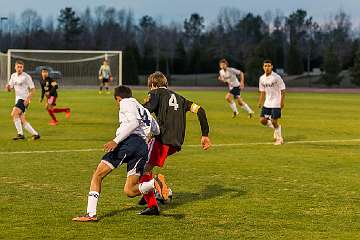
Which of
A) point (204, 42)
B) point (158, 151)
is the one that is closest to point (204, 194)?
point (158, 151)

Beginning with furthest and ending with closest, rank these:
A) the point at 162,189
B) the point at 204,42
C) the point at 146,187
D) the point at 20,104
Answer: the point at 204,42 < the point at 20,104 < the point at 162,189 < the point at 146,187

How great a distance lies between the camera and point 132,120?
8891 mm

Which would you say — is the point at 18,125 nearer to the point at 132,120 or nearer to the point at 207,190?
the point at 207,190

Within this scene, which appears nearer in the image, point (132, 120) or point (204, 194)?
point (132, 120)

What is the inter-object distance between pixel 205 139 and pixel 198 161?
5.21m

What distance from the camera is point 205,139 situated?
1003 cm

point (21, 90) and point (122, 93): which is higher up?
point (122, 93)

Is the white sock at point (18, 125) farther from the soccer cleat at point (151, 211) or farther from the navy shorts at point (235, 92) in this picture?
the navy shorts at point (235, 92)

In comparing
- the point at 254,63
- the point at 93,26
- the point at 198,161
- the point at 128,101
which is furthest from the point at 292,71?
the point at 128,101

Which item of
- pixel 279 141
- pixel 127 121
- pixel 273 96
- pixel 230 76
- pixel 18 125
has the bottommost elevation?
pixel 279 141

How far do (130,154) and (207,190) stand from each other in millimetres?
2703

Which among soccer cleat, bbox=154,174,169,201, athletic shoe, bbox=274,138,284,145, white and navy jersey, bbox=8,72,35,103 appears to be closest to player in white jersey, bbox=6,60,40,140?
white and navy jersey, bbox=8,72,35,103

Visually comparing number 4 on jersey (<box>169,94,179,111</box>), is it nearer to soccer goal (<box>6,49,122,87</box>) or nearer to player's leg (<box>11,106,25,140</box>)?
player's leg (<box>11,106,25,140</box>)

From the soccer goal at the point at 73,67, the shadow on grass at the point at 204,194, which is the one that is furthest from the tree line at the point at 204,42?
the shadow on grass at the point at 204,194
